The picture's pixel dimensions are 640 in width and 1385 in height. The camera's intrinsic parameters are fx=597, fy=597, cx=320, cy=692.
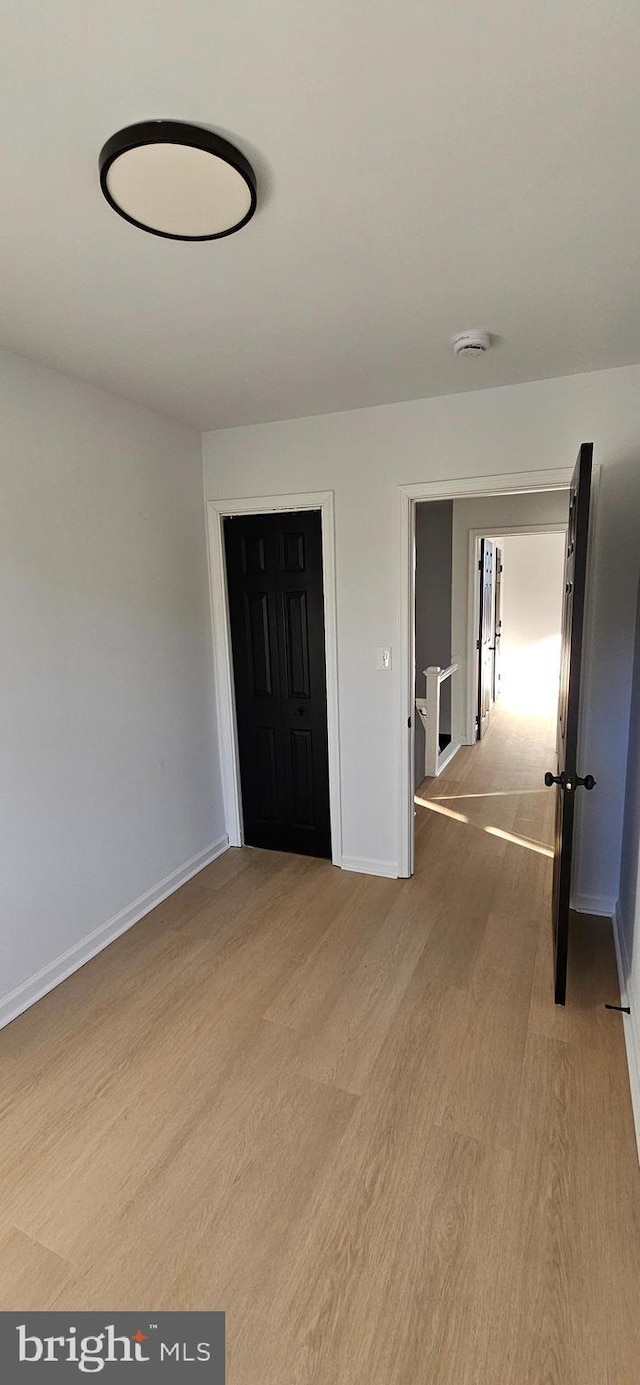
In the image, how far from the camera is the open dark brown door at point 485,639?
5941mm

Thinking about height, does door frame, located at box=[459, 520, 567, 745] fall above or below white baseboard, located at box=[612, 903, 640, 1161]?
above

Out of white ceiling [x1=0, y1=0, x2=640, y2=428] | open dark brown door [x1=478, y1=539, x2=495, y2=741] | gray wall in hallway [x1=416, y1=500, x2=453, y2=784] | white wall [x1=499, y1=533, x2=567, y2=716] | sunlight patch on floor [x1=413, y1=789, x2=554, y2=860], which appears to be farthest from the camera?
white wall [x1=499, y1=533, x2=567, y2=716]

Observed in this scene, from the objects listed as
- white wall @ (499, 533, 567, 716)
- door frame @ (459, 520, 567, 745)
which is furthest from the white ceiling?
white wall @ (499, 533, 567, 716)

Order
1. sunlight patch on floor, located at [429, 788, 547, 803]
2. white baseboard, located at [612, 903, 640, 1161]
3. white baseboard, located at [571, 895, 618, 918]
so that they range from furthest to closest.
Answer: sunlight patch on floor, located at [429, 788, 547, 803], white baseboard, located at [571, 895, 618, 918], white baseboard, located at [612, 903, 640, 1161]

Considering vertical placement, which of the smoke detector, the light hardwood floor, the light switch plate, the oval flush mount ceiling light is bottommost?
the light hardwood floor

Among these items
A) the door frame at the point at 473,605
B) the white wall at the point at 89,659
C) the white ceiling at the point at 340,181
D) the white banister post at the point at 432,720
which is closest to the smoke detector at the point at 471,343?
the white ceiling at the point at 340,181

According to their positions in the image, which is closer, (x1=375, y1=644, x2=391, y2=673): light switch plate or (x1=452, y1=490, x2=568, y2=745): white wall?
(x1=375, y1=644, x2=391, y2=673): light switch plate

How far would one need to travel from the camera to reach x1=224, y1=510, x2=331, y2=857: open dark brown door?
327cm

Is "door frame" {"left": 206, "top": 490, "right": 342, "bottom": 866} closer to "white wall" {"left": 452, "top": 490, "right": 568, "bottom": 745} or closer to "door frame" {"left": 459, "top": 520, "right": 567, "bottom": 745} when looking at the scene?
"white wall" {"left": 452, "top": 490, "right": 568, "bottom": 745}

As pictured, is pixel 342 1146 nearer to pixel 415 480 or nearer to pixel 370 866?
pixel 370 866

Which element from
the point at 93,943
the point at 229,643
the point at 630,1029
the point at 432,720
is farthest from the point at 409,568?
the point at 93,943

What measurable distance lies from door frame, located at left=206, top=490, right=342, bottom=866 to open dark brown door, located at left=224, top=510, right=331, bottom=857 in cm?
6

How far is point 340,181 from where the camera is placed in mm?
1296

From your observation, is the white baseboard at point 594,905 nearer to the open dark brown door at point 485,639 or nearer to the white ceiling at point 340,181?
the white ceiling at point 340,181
